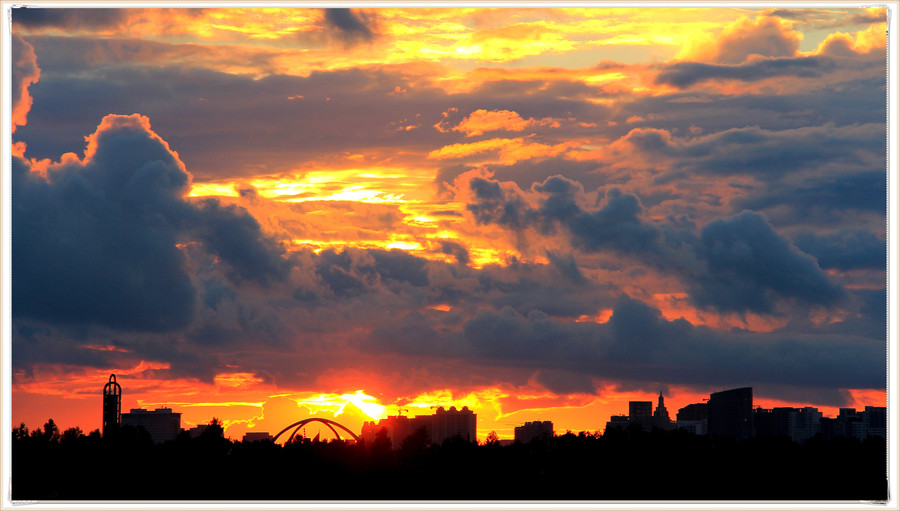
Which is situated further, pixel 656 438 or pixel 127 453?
pixel 656 438

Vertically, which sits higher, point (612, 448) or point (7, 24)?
point (7, 24)

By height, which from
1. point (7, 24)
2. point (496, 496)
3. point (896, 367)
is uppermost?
point (7, 24)

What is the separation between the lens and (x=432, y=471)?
132125 mm

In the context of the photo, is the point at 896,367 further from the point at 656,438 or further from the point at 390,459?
the point at 656,438

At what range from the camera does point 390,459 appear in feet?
442

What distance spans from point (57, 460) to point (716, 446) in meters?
80.8

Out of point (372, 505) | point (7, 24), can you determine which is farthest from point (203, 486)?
point (7, 24)

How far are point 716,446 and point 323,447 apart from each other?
5021 cm

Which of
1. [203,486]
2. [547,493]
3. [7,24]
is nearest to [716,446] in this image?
[547,493]

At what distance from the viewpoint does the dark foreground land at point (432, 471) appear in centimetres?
12338

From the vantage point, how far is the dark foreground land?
405 ft

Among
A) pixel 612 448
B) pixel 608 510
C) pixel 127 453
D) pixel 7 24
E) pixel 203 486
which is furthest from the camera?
pixel 612 448

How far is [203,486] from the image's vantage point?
403 ft

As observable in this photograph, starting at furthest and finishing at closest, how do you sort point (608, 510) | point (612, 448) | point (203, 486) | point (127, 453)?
1. point (612, 448)
2. point (127, 453)
3. point (203, 486)
4. point (608, 510)
